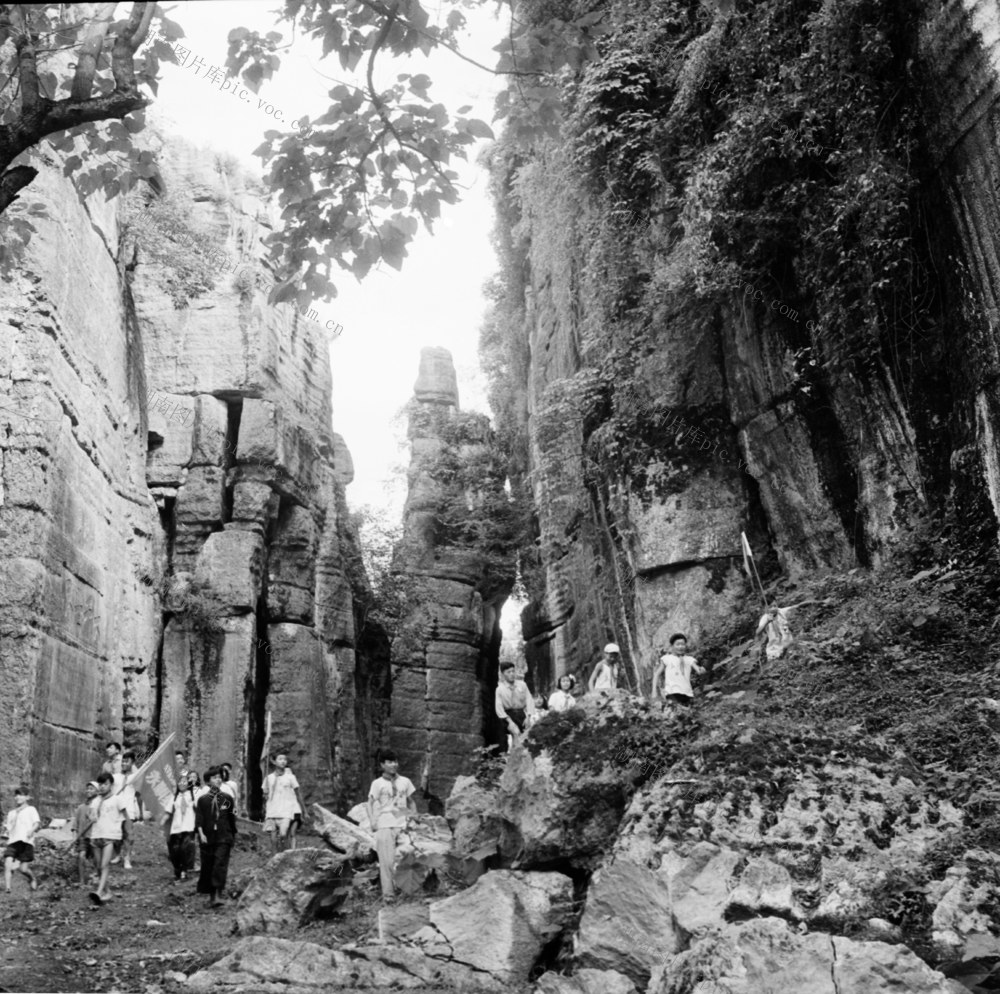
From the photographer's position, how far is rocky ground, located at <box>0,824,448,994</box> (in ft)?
24.6

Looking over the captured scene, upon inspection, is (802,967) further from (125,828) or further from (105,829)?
(125,828)

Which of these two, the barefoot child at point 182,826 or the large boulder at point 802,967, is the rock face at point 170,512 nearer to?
the barefoot child at point 182,826

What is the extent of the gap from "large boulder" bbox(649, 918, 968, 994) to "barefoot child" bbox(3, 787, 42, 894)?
812 centimetres

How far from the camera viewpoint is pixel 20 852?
424 inches

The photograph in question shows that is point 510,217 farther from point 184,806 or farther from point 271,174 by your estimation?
point 271,174

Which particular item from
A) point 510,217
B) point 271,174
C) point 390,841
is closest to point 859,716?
point 390,841

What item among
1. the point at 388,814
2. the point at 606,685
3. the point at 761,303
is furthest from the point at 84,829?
the point at 761,303

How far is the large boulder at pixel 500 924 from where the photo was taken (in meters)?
6.96

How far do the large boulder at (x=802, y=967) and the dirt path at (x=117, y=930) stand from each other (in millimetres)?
4012

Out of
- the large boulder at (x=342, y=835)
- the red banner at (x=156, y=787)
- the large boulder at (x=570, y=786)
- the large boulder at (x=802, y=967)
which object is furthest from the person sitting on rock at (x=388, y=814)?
the red banner at (x=156, y=787)

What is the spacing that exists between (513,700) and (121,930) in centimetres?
424

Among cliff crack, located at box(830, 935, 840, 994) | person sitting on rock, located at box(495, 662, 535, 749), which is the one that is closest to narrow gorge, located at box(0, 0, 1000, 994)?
cliff crack, located at box(830, 935, 840, 994)

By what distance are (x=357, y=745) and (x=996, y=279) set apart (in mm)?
17058

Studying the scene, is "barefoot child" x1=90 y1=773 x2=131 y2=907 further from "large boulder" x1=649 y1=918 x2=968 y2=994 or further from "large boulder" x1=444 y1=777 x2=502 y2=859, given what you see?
"large boulder" x1=649 y1=918 x2=968 y2=994
